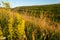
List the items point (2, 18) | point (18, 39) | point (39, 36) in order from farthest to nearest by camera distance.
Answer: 1. point (2, 18)
2. point (39, 36)
3. point (18, 39)

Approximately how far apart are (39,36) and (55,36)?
70cm

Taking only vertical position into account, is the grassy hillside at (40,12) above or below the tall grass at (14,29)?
below

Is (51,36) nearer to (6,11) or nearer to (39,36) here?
(39,36)

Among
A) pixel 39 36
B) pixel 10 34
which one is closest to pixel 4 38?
pixel 10 34

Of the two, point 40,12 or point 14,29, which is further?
point 40,12

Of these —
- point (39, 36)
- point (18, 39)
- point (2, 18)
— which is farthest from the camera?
point (2, 18)

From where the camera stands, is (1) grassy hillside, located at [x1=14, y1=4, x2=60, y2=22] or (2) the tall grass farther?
(1) grassy hillside, located at [x1=14, y1=4, x2=60, y2=22]

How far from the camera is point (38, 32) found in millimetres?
8133

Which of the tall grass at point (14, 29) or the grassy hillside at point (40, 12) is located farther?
the grassy hillside at point (40, 12)

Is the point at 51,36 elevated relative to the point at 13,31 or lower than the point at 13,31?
lower

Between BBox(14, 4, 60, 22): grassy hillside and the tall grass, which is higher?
the tall grass

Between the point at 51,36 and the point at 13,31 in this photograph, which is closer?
the point at 13,31

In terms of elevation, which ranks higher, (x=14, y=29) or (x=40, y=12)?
(x=14, y=29)

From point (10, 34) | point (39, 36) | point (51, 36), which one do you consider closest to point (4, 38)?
point (10, 34)
